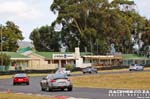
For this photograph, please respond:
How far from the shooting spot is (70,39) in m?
139

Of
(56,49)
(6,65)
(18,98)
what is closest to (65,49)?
(56,49)

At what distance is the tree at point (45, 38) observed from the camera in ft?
468

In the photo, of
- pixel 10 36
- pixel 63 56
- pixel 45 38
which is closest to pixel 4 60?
pixel 63 56

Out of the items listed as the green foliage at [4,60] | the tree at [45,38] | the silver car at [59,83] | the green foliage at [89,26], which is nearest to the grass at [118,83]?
the silver car at [59,83]

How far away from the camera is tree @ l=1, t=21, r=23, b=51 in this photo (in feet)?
422

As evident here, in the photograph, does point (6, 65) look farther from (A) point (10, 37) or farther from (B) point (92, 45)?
(B) point (92, 45)

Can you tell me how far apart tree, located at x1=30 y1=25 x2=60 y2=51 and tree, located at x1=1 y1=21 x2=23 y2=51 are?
10.5 meters

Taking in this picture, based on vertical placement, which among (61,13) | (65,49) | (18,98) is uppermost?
(61,13)

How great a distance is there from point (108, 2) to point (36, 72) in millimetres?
43862

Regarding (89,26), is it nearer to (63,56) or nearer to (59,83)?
(63,56)

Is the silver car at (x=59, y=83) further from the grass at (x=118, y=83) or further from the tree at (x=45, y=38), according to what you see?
the tree at (x=45, y=38)

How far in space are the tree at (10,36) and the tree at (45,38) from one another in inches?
412

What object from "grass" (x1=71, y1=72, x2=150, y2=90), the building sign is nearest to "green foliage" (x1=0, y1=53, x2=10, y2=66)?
the building sign

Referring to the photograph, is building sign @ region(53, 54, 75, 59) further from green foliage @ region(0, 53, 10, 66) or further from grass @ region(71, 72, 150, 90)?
grass @ region(71, 72, 150, 90)
